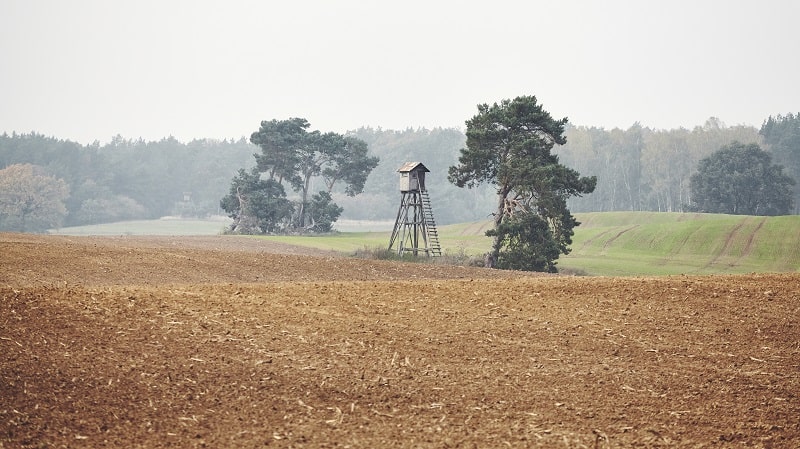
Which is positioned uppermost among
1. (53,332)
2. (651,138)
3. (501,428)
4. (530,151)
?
(651,138)

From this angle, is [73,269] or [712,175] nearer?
[73,269]

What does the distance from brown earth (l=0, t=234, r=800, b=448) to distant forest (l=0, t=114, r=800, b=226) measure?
303ft

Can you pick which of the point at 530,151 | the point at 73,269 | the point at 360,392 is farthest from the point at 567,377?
the point at 530,151

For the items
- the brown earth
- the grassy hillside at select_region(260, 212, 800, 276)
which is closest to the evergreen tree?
the grassy hillside at select_region(260, 212, 800, 276)

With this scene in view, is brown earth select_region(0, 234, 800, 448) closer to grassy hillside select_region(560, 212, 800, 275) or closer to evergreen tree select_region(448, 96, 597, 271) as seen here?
evergreen tree select_region(448, 96, 597, 271)

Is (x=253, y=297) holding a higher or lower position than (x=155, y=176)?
lower

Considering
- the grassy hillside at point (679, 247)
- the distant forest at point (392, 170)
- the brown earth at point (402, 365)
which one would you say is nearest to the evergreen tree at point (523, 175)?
the grassy hillside at point (679, 247)

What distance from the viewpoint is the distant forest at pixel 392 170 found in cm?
11450

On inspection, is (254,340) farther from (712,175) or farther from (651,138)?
(651,138)

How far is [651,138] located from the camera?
127188 mm

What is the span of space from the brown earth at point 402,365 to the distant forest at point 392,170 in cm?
9225

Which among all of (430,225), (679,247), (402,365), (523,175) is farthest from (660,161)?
(402,365)

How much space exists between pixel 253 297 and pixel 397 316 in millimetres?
2794

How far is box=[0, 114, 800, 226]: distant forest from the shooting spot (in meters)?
114
